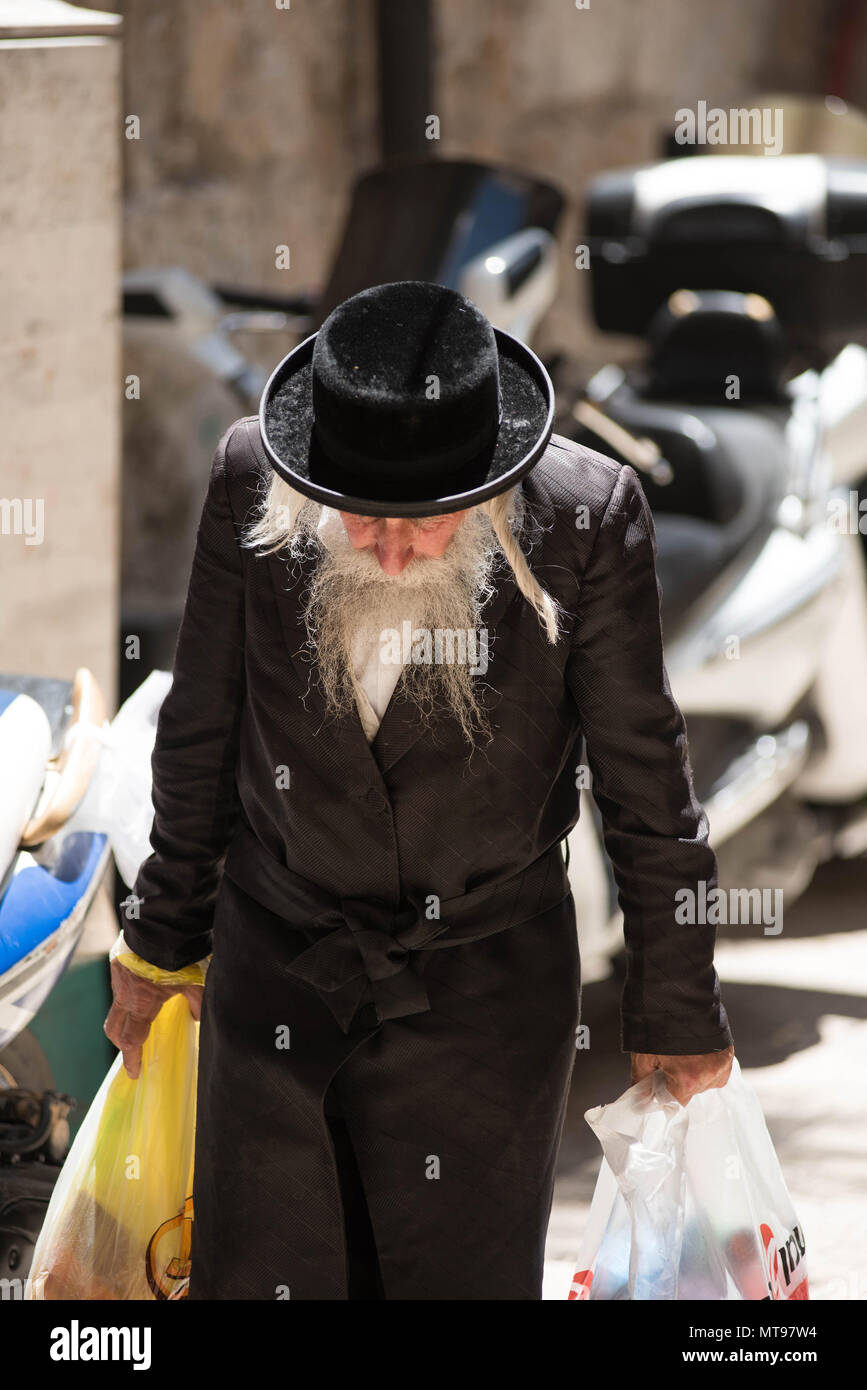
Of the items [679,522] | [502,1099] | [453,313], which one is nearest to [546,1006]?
[502,1099]

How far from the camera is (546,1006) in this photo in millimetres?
1865

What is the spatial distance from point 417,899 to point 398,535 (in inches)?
16.6

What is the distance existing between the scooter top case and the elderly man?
3320mm

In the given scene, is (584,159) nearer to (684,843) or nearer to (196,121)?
(196,121)

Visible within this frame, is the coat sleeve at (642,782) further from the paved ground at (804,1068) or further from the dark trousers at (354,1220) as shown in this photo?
the paved ground at (804,1068)

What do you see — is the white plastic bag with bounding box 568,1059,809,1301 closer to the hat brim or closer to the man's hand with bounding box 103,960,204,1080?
the man's hand with bounding box 103,960,204,1080

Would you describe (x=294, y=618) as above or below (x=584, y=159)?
below

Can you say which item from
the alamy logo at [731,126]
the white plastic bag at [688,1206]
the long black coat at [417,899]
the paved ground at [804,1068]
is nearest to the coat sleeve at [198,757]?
the long black coat at [417,899]

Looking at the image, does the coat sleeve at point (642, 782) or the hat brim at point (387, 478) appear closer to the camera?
the hat brim at point (387, 478)

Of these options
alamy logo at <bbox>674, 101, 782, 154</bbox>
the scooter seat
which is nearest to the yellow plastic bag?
the scooter seat

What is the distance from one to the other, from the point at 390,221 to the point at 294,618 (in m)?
2.58

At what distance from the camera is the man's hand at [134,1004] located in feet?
6.56

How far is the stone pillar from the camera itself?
297cm
